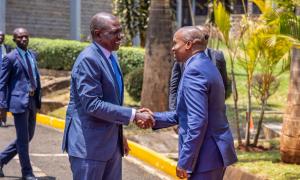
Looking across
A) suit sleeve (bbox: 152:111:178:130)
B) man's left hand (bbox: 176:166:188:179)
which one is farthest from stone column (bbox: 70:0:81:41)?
man's left hand (bbox: 176:166:188:179)

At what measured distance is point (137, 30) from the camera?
21734mm

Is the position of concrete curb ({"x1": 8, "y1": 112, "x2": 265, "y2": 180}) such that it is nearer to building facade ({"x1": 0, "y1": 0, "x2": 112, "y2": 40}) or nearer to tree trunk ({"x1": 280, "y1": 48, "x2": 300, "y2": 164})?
tree trunk ({"x1": 280, "y1": 48, "x2": 300, "y2": 164})

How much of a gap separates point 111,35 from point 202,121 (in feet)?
3.10

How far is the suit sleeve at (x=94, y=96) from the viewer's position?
15.1 feet

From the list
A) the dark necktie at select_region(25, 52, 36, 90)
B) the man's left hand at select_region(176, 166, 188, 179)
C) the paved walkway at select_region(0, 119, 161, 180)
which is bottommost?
the paved walkway at select_region(0, 119, 161, 180)

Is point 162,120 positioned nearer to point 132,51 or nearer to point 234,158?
point 234,158

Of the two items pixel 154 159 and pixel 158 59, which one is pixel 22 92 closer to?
pixel 154 159

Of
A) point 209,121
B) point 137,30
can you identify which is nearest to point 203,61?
point 209,121

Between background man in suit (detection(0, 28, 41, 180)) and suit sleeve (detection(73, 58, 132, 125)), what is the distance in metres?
Answer: 2.98

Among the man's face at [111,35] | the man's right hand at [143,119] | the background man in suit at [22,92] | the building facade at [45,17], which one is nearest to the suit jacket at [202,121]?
the man's right hand at [143,119]

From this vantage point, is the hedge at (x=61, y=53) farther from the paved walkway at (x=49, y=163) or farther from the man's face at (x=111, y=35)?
the man's face at (x=111, y=35)

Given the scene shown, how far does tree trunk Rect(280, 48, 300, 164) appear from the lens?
7.84m

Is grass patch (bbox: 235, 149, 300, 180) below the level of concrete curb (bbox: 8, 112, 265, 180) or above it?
above

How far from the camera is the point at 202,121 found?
4527 millimetres
